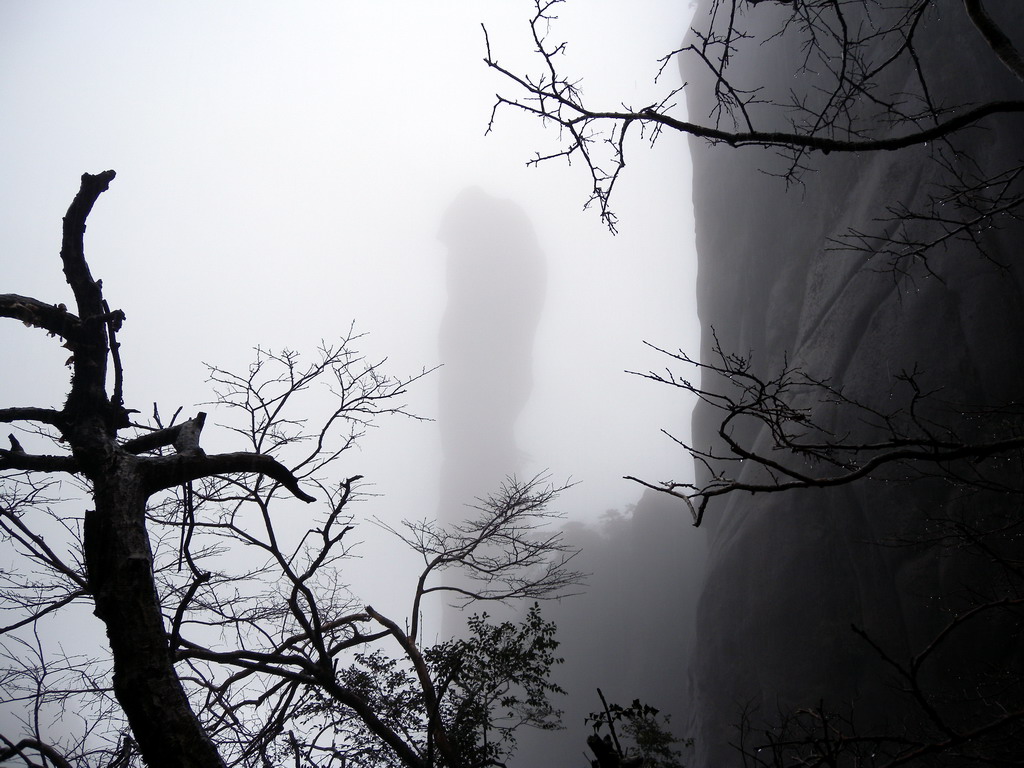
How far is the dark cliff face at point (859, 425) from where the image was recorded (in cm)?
1102

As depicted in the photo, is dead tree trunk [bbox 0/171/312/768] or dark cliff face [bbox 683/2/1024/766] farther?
dark cliff face [bbox 683/2/1024/766]

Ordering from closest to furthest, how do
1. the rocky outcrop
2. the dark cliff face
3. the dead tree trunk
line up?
1. the dead tree trunk
2. the dark cliff face
3. the rocky outcrop

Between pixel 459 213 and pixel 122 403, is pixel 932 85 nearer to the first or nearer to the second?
pixel 122 403

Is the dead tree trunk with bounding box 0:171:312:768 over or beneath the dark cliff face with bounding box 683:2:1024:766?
beneath

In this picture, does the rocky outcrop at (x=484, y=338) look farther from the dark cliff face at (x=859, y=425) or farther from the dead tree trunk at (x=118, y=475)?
the dead tree trunk at (x=118, y=475)

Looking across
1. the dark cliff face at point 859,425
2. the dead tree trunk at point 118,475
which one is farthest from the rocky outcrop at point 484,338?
the dead tree trunk at point 118,475

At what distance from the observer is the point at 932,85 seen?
1216 centimetres

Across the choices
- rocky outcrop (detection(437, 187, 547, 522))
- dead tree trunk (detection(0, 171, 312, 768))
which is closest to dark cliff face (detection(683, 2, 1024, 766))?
dead tree trunk (detection(0, 171, 312, 768))

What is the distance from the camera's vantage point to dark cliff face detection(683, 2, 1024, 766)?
11.0m

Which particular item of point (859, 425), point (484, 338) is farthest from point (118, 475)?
point (484, 338)

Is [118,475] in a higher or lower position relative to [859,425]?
lower

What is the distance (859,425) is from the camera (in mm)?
12664

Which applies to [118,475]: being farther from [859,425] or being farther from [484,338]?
[484,338]

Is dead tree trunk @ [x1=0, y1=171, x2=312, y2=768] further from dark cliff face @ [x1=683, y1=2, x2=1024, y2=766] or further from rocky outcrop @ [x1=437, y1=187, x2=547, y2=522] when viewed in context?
rocky outcrop @ [x1=437, y1=187, x2=547, y2=522]
